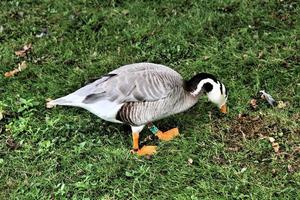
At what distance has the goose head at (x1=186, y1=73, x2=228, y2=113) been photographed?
16.3ft

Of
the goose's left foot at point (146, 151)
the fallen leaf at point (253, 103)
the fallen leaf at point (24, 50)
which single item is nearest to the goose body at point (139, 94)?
the goose's left foot at point (146, 151)


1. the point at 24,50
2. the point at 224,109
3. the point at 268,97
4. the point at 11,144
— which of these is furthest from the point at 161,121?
the point at 24,50

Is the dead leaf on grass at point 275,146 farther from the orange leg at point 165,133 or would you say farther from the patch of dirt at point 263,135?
the orange leg at point 165,133

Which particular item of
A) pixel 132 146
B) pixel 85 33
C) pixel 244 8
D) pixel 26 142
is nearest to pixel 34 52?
pixel 85 33

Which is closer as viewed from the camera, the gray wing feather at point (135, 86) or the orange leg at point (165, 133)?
the gray wing feather at point (135, 86)

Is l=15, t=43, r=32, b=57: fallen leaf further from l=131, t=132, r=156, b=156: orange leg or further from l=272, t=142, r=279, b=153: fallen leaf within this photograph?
l=272, t=142, r=279, b=153: fallen leaf

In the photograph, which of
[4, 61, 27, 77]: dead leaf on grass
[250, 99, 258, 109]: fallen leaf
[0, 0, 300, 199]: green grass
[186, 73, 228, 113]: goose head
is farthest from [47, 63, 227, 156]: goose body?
[4, 61, 27, 77]: dead leaf on grass

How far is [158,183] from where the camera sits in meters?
4.53

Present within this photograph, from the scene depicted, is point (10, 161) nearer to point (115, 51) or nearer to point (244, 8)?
point (115, 51)

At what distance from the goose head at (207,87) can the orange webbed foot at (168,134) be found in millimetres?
400

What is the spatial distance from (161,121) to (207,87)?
0.63 metres

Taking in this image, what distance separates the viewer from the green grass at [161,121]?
179 inches

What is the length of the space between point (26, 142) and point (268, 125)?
2.35 meters

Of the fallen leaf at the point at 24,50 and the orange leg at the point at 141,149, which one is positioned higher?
the fallen leaf at the point at 24,50
